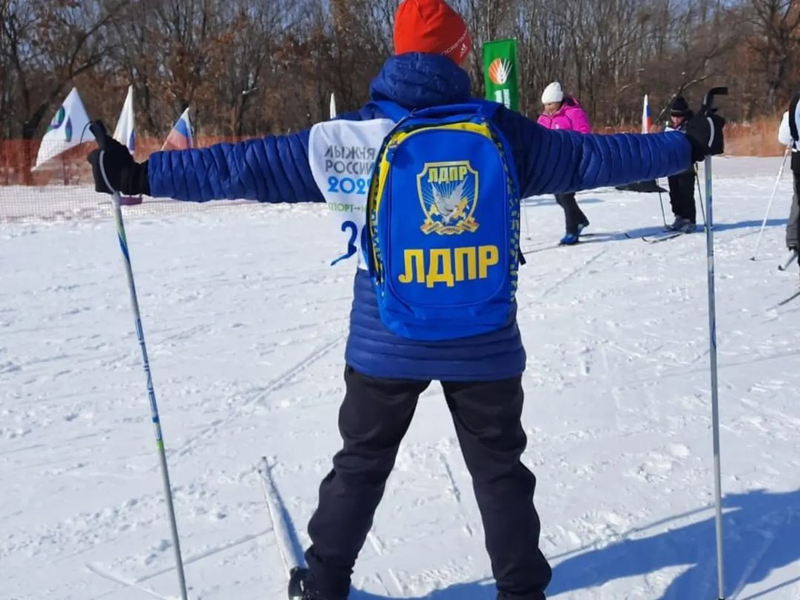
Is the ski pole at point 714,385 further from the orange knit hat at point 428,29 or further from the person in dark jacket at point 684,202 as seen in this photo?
the person in dark jacket at point 684,202

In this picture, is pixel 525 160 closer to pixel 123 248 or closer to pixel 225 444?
pixel 123 248

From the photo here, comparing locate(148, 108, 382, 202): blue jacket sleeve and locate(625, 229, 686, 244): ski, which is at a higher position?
locate(148, 108, 382, 202): blue jacket sleeve

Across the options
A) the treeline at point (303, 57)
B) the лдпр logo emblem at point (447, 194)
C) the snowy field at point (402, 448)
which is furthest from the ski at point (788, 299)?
the treeline at point (303, 57)

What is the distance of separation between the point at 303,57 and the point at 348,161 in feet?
138

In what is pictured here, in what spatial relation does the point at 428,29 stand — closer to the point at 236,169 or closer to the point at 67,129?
the point at 236,169

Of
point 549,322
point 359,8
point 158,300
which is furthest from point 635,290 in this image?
point 359,8

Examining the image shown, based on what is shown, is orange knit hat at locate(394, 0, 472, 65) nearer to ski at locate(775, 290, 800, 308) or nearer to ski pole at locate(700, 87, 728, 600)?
ski pole at locate(700, 87, 728, 600)

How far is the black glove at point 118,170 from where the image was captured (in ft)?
6.95

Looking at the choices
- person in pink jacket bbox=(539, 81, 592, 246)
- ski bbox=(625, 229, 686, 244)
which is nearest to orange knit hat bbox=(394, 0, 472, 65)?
person in pink jacket bbox=(539, 81, 592, 246)

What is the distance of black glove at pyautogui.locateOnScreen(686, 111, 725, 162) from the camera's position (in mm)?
2387

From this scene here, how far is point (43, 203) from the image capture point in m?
19.1

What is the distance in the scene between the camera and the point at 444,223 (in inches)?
78.8

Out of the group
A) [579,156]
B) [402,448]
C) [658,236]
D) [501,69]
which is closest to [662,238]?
[658,236]

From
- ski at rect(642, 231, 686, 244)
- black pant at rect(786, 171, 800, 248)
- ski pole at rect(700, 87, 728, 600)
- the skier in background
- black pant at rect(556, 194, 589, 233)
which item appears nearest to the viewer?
ski pole at rect(700, 87, 728, 600)
